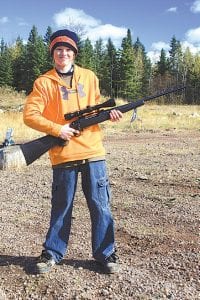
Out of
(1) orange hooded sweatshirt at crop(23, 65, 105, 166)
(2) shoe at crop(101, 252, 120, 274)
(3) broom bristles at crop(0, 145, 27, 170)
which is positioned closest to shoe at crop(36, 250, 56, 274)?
(2) shoe at crop(101, 252, 120, 274)

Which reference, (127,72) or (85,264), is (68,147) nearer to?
(85,264)

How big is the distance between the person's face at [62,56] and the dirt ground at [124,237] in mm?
1763

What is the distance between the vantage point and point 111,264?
4.09 metres

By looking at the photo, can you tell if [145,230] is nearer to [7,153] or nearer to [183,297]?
[183,297]

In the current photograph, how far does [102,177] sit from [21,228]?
1.80m

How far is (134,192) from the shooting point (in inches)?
287

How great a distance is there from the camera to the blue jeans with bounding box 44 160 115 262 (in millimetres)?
4094

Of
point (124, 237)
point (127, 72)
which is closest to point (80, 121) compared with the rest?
point (124, 237)

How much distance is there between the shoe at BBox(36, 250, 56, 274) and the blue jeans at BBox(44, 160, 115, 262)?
0.14 ft

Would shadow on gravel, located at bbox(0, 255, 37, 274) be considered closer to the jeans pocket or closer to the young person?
the young person

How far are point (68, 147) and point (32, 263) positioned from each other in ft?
3.77

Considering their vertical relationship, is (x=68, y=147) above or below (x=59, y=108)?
below

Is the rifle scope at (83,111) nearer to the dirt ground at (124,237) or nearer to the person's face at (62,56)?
the person's face at (62,56)

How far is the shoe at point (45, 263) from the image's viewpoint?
13.4 ft
